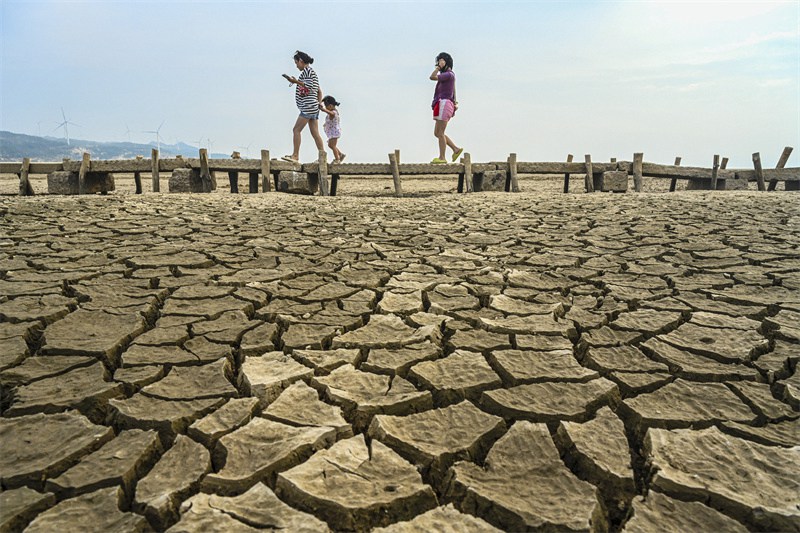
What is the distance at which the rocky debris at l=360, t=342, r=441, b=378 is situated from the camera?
1864 mm

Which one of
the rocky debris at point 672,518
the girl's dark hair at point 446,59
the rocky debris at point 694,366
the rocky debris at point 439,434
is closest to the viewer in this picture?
the rocky debris at point 672,518

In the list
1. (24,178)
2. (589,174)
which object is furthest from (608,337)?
(24,178)

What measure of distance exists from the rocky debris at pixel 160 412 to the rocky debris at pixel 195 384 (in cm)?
3

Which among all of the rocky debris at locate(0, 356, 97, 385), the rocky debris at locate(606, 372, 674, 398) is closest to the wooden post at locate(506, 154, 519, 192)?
the rocky debris at locate(606, 372, 674, 398)

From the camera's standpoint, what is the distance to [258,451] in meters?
1.39

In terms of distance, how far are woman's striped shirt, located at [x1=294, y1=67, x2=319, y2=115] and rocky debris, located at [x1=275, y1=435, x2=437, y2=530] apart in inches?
266

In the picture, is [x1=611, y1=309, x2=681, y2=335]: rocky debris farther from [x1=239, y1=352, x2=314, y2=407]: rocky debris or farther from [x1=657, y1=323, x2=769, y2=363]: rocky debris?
[x1=239, y1=352, x2=314, y2=407]: rocky debris

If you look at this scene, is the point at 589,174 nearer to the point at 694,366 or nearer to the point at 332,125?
the point at 332,125

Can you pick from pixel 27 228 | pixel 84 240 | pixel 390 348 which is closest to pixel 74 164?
pixel 27 228

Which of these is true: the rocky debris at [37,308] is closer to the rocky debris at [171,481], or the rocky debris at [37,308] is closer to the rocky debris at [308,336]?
the rocky debris at [308,336]

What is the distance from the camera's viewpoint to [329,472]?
51.6 inches

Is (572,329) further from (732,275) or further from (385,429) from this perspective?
(732,275)

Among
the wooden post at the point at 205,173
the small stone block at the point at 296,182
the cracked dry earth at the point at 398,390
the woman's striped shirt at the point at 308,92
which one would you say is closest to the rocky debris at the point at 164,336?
the cracked dry earth at the point at 398,390

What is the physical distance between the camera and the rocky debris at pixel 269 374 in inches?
66.7
